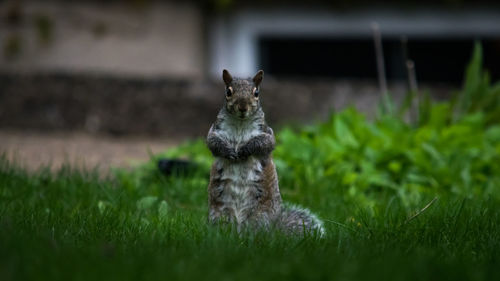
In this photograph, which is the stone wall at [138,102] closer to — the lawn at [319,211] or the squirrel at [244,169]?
the lawn at [319,211]

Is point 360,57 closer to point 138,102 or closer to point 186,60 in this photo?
point 186,60

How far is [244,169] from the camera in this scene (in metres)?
2.87

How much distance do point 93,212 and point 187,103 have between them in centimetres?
301

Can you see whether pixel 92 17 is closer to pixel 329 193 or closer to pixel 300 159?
pixel 300 159

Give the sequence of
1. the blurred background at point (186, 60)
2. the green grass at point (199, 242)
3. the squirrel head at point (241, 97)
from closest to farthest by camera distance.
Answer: the green grass at point (199, 242), the squirrel head at point (241, 97), the blurred background at point (186, 60)

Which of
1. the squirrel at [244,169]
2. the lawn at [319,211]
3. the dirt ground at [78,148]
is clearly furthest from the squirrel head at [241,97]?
the dirt ground at [78,148]

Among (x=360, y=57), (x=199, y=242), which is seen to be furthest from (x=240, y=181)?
(x=360, y=57)

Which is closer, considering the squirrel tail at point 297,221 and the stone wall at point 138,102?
the squirrel tail at point 297,221

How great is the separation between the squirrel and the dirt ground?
77.5 inches

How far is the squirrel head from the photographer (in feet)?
9.06

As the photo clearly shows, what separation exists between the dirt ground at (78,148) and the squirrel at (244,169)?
1970mm

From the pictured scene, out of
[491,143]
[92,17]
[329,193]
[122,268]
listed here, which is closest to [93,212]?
[122,268]

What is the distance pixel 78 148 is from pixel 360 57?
3554mm

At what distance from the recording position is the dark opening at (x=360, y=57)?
7148 mm
